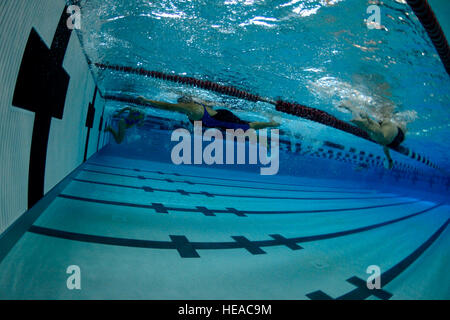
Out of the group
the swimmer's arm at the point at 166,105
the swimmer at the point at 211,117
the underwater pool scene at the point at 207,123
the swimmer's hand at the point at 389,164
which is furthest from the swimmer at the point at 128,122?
the swimmer's hand at the point at 389,164

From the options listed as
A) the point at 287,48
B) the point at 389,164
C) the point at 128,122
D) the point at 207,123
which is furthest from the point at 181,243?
the point at 128,122

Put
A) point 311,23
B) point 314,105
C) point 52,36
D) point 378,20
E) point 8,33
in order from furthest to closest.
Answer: point 314,105 < point 311,23 < point 378,20 < point 52,36 < point 8,33

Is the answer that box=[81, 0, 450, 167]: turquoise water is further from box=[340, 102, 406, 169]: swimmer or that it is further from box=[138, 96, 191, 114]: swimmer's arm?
box=[138, 96, 191, 114]: swimmer's arm

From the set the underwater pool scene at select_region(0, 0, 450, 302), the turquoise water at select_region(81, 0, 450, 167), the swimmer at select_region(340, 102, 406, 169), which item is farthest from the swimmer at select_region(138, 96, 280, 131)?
the swimmer at select_region(340, 102, 406, 169)

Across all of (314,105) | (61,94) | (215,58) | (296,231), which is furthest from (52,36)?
(314,105)

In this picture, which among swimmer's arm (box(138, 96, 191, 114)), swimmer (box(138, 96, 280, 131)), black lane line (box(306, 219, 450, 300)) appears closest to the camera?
black lane line (box(306, 219, 450, 300))

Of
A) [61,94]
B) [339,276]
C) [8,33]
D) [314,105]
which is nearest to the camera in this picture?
[8,33]

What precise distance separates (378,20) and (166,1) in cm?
303

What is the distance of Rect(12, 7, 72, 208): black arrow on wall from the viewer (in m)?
1.69

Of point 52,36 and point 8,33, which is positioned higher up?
point 52,36

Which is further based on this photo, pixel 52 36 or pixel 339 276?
pixel 339 276

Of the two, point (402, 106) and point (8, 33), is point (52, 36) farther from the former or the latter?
point (402, 106)

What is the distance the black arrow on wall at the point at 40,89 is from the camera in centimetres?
169

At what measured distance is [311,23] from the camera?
10.2ft
